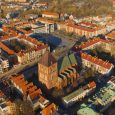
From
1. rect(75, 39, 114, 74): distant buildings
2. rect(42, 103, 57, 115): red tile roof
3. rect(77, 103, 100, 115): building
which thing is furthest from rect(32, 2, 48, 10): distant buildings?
rect(77, 103, 100, 115): building

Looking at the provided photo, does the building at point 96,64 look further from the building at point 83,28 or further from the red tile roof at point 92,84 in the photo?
the building at point 83,28

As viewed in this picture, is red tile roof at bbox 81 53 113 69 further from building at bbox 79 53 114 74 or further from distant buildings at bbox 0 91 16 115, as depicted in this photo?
distant buildings at bbox 0 91 16 115

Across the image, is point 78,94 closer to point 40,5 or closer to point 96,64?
point 96,64

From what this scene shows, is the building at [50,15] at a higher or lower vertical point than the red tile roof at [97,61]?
higher

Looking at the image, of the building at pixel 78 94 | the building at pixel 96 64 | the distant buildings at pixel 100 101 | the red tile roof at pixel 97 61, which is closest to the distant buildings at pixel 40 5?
the red tile roof at pixel 97 61

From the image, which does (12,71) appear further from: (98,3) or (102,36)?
(98,3)

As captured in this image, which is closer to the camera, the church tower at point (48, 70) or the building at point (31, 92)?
the building at point (31, 92)
